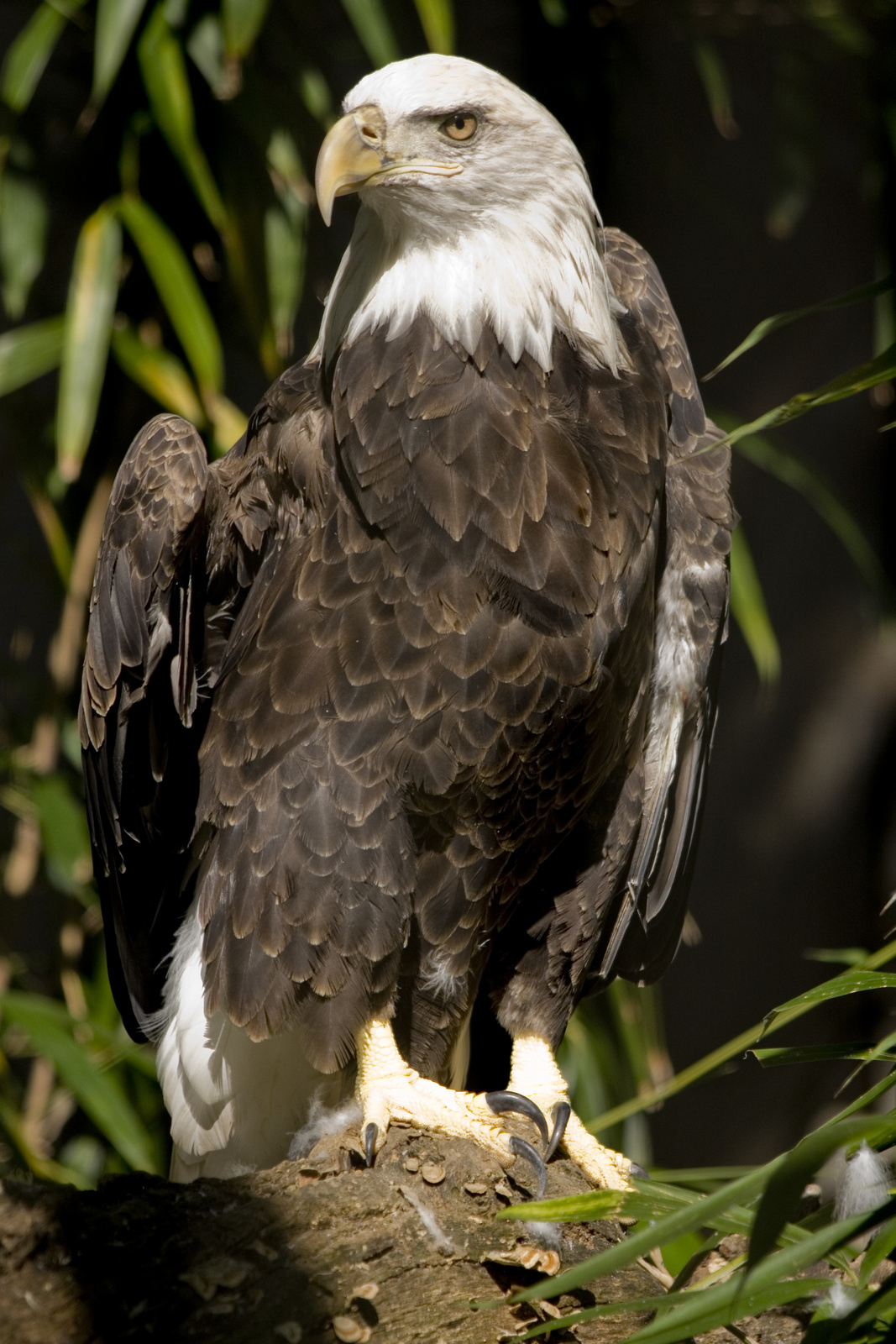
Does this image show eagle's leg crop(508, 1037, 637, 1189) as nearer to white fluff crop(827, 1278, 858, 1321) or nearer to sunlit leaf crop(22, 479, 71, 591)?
white fluff crop(827, 1278, 858, 1321)

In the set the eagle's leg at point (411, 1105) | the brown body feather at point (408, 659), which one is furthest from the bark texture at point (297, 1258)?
the brown body feather at point (408, 659)

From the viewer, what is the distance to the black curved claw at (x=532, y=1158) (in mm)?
1547

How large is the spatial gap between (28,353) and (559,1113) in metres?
1.83

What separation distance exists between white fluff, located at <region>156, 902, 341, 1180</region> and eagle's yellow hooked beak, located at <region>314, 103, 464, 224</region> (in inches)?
42.9

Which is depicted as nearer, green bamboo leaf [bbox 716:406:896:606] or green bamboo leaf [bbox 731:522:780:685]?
green bamboo leaf [bbox 731:522:780:685]

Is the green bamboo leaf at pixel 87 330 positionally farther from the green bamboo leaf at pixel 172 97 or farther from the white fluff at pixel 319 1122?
the white fluff at pixel 319 1122

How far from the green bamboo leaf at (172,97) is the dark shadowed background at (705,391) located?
20 cm

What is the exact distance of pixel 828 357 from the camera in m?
3.51

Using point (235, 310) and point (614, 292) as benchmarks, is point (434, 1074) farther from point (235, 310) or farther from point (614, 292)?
point (235, 310)

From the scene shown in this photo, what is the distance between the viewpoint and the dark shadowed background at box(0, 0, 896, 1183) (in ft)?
9.85

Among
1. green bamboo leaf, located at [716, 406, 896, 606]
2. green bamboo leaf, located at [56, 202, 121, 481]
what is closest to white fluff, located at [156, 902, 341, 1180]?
green bamboo leaf, located at [56, 202, 121, 481]

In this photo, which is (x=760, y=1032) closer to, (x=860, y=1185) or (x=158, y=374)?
(x=860, y=1185)

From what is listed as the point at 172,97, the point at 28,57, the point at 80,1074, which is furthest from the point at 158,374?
the point at 80,1074

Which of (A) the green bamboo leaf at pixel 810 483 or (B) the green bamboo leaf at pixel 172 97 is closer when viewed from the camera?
(B) the green bamboo leaf at pixel 172 97
